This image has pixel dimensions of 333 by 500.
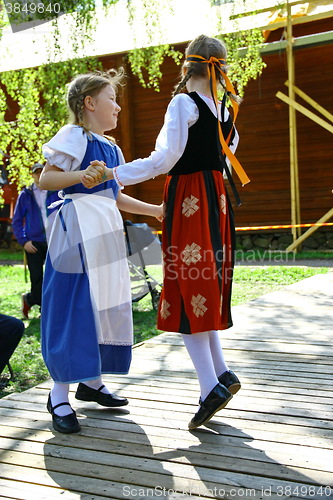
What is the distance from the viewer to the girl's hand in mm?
2635

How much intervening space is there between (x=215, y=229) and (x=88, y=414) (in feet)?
3.60

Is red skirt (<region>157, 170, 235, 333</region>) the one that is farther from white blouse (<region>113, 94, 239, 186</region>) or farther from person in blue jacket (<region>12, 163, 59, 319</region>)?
person in blue jacket (<region>12, 163, 59, 319</region>)

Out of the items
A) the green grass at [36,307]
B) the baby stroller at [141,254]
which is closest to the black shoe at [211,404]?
the green grass at [36,307]

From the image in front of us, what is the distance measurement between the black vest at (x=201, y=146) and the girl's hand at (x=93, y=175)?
33 centimetres

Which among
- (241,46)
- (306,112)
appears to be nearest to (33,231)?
(241,46)

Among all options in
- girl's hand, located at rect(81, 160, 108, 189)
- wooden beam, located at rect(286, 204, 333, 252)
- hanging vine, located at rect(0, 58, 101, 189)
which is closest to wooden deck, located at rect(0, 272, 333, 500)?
girl's hand, located at rect(81, 160, 108, 189)

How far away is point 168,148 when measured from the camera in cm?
261

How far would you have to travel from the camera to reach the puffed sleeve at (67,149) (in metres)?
2.81

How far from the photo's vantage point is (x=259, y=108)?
41.9 feet

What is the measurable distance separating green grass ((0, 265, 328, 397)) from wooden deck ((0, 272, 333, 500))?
0.89 metres

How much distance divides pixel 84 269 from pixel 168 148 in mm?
691

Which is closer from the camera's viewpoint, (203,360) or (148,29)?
(203,360)

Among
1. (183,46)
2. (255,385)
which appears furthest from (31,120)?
(255,385)

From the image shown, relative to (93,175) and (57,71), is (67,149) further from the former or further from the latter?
(57,71)
